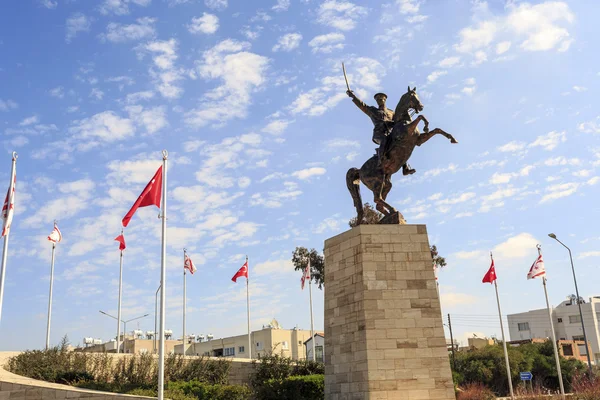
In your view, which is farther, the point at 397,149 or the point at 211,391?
the point at 211,391

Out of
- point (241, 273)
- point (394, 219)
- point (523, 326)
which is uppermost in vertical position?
point (241, 273)

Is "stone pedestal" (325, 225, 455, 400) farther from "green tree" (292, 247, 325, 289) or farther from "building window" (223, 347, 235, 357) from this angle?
"building window" (223, 347, 235, 357)

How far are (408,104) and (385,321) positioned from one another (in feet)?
22.2

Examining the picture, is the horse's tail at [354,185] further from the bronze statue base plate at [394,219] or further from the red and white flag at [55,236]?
the red and white flag at [55,236]

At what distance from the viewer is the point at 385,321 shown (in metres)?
16.0

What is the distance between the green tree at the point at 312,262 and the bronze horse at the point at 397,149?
27.6 m

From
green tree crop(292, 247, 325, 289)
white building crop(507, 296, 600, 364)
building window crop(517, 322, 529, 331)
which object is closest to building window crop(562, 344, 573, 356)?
white building crop(507, 296, 600, 364)

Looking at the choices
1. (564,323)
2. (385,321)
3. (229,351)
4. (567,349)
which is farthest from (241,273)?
(564,323)

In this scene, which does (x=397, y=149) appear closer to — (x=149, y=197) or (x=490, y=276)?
(x=149, y=197)

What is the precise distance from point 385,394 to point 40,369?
49.3ft

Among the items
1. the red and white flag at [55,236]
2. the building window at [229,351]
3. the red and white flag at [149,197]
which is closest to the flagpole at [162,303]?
the red and white flag at [149,197]

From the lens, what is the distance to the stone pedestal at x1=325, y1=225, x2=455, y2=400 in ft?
50.6

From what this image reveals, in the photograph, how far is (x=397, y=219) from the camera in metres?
17.8

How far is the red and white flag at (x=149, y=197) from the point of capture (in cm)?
1784
